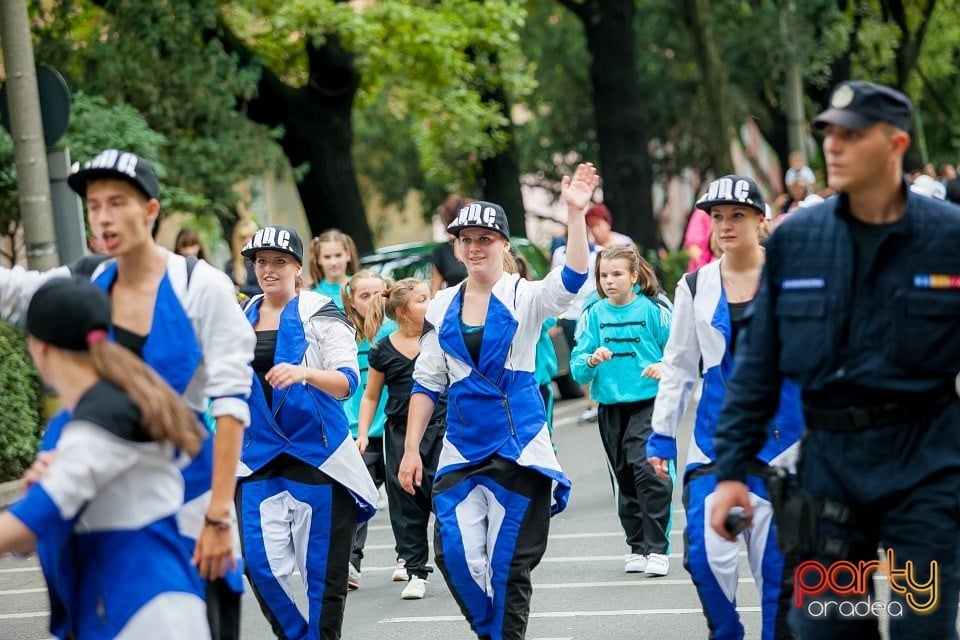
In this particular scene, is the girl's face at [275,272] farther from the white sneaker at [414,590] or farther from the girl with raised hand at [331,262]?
the girl with raised hand at [331,262]

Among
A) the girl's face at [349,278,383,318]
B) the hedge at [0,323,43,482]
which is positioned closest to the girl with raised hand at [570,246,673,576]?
the girl's face at [349,278,383,318]

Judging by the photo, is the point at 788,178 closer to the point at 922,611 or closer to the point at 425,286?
the point at 425,286

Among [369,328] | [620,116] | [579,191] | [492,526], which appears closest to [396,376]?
[369,328]

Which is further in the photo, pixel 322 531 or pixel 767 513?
pixel 322 531

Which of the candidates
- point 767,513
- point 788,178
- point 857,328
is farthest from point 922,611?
point 788,178

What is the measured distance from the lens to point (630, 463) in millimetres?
9578

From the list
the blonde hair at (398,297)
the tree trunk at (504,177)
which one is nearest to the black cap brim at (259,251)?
the blonde hair at (398,297)

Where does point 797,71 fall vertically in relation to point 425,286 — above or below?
above

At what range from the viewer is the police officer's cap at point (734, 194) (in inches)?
249

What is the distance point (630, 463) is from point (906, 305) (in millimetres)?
5246

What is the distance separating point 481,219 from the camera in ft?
23.1

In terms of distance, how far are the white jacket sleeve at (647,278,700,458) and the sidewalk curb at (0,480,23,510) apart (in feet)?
21.7

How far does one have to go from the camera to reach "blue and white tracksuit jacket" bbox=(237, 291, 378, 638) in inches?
270

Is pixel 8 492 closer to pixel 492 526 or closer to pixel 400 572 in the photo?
pixel 400 572
